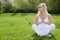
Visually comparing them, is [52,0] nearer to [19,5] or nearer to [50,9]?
[50,9]

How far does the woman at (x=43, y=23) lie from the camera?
5.59 m

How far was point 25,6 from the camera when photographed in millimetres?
12141

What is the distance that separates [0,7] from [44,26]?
6.81m

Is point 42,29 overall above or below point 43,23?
below

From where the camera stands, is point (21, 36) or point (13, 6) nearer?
point (21, 36)

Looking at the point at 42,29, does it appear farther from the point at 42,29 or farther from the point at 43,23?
the point at 43,23

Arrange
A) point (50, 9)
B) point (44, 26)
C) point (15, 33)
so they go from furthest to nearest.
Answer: point (50, 9)
point (15, 33)
point (44, 26)

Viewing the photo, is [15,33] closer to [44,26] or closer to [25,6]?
[44,26]

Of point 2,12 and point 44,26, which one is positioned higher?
point 44,26

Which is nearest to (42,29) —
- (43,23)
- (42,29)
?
(42,29)

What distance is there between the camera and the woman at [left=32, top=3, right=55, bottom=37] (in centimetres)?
559

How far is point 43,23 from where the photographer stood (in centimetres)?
571

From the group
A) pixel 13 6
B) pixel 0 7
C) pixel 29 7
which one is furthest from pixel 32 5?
pixel 0 7

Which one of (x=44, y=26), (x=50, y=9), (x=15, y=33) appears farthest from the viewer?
(x=50, y=9)
